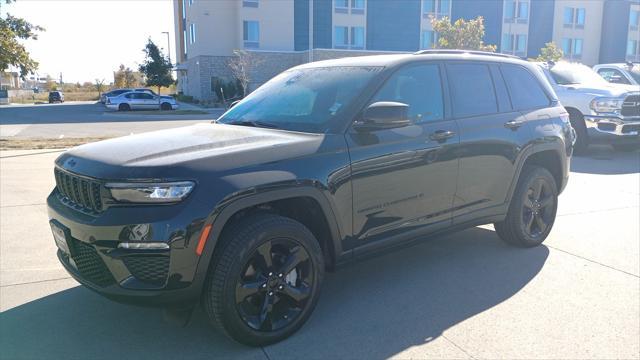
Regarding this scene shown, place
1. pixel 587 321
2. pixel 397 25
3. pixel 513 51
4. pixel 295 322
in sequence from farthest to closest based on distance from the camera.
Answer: pixel 513 51
pixel 397 25
pixel 587 321
pixel 295 322

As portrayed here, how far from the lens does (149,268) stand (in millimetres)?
2961

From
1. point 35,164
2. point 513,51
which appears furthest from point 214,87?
point 35,164

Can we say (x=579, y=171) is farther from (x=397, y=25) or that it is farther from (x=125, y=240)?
(x=397, y=25)

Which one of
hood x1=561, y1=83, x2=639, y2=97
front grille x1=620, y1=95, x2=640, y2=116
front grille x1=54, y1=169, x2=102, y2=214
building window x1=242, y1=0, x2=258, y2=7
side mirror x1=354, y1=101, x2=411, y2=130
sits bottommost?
front grille x1=54, y1=169, x2=102, y2=214

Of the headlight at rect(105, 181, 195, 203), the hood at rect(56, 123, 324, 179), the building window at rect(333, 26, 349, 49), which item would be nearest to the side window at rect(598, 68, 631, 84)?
the hood at rect(56, 123, 324, 179)

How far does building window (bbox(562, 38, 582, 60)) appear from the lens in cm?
5397

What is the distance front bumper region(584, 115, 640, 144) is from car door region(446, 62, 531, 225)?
765 centimetres

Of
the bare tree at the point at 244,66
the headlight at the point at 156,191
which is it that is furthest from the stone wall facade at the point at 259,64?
the headlight at the point at 156,191

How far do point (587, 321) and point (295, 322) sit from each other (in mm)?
2094

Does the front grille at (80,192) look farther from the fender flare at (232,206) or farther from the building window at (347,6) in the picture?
the building window at (347,6)

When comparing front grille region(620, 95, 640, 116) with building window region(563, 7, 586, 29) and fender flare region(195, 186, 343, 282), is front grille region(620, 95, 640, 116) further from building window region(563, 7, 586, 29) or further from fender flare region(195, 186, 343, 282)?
building window region(563, 7, 586, 29)

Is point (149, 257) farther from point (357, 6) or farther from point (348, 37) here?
point (357, 6)

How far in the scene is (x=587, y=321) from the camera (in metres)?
3.77

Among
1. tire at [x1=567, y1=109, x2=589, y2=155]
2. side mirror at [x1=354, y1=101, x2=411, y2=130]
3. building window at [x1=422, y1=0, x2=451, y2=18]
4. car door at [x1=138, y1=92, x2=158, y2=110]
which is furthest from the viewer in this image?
building window at [x1=422, y1=0, x2=451, y2=18]
